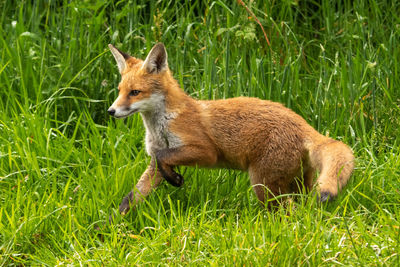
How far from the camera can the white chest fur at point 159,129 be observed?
5164 millimetres

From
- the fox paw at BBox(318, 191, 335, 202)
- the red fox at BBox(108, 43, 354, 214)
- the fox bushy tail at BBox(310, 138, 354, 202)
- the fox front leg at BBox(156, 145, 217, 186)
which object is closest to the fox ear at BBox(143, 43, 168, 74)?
the red fox at BBox(108, 43, 354, 214)

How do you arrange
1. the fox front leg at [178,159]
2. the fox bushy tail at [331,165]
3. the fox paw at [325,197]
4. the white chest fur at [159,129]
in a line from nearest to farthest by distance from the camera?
1. the fox paw at [325,197]
2. the fox bushy tail at [331,165]
3. the fox front leg at [178,159]
4. the white chest fur at [159,129]

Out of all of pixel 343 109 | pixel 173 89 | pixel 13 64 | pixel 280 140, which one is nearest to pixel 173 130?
pixel 173 89

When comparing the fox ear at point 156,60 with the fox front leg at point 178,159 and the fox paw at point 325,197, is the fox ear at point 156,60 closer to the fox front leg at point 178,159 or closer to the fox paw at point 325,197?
the fox front leg at point 178,159

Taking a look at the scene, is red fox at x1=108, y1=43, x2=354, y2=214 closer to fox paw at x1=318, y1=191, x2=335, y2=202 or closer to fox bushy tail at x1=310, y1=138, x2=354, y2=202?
fox bushy tail at x1=310, y1=138, x2=354, y2=202

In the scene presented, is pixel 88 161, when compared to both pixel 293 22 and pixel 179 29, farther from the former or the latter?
pixel 293 22

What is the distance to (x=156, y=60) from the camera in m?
5.32

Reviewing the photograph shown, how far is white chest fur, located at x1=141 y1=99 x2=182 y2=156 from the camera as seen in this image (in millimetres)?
5164

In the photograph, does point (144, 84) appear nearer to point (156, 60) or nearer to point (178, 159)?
point (156, 60)

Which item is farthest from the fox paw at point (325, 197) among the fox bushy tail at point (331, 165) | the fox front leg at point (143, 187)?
the fox front leg at point (143, 187)

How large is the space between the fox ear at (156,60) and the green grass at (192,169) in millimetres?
760

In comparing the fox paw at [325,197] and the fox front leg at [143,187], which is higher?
the fox paw at [325,197]

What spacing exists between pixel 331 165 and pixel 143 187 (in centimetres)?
146

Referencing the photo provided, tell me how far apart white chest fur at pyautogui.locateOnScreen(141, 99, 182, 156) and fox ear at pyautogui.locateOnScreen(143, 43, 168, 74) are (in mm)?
313
